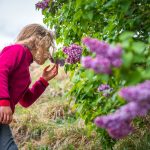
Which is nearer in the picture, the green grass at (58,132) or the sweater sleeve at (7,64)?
the sweater sleeve at (7,64)

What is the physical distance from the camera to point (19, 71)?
318 centimetres

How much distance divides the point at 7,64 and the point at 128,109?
2.00m

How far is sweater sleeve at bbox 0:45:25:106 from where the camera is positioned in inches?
112

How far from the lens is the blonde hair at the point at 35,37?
3453 mm

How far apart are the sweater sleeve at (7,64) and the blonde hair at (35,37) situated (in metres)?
0.24

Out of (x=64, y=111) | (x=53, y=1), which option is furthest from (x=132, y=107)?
(x=64, y=111)

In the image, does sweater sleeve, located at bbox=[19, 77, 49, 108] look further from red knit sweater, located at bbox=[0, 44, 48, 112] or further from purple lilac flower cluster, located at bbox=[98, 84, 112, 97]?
purple lilac flower cluster, located at bbox=[98, 84, 112, 97]

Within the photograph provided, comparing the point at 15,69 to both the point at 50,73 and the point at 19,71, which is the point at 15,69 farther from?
the point at 50,73

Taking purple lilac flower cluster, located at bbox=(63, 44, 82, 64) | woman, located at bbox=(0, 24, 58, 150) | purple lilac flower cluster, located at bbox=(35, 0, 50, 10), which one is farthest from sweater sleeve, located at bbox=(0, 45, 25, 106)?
purple lilac flower cluster, located at bbox=(35, 0, 50, 10)

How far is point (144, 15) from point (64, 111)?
12.7 feet

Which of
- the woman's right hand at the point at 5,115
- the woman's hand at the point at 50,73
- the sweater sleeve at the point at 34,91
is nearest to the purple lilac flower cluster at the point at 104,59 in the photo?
the woman's right hand at the point at 5,115

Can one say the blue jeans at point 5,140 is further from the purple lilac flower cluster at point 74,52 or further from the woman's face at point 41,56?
the purple lilac flower cluster at point 74,52

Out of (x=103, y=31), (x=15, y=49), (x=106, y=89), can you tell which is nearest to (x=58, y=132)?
(x=15, y=49)

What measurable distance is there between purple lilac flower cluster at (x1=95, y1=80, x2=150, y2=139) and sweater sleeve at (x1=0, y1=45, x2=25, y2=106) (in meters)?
1.72
